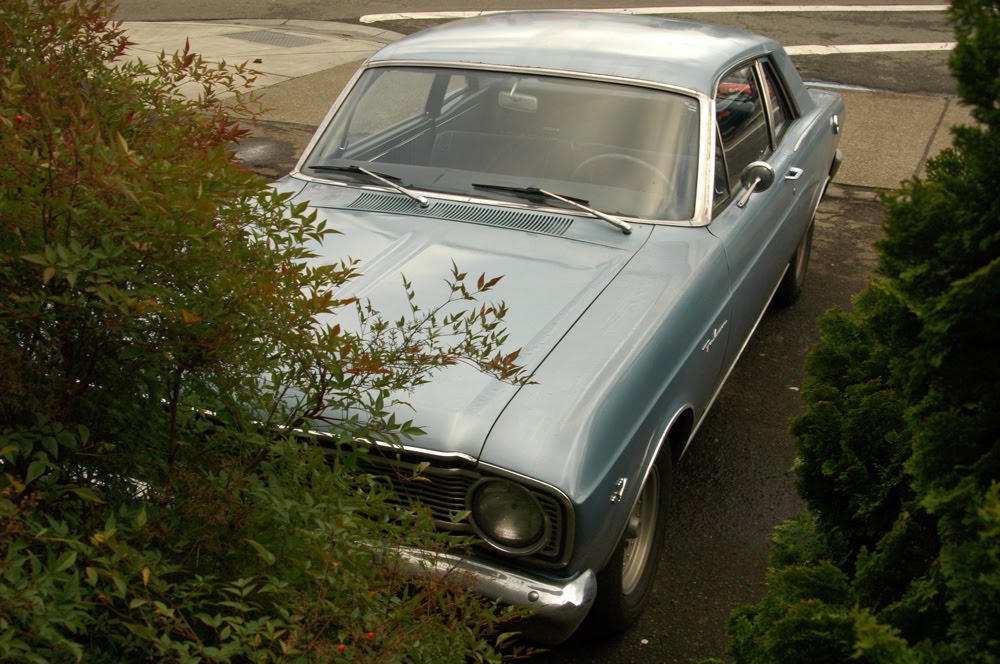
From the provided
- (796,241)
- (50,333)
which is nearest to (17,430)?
(50,333)

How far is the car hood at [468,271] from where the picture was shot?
3.04m

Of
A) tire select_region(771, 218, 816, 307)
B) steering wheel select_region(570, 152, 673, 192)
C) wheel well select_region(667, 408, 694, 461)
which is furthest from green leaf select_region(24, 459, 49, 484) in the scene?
tire select_region(771, 218, 816, 307)

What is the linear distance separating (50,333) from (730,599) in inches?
106

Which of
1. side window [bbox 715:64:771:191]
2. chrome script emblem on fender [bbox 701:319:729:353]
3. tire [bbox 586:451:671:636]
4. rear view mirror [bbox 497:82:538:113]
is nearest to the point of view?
tire [bbox 586:451:671:636]

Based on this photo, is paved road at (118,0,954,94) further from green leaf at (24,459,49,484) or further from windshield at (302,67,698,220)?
green leaf at (24,459,49,484)

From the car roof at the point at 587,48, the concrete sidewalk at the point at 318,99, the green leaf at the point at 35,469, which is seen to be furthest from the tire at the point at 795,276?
the green leaf at the point at 35,469

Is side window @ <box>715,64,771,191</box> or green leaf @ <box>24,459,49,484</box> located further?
side window @ <box>715,64,771,191</box>

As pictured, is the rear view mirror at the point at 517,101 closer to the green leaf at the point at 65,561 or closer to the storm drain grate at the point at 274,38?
the green leaf at the point at 65,561

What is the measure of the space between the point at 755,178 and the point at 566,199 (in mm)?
911

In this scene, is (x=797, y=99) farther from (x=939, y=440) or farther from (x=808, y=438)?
(x=939, y=440)

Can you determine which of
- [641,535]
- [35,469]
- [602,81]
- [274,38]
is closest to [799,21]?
[274,38]

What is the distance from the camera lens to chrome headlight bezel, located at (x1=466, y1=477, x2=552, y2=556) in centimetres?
297

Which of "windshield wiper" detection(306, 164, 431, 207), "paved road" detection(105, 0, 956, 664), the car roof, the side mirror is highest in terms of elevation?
the car roof

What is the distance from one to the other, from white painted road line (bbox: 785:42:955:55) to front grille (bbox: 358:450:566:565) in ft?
35.5
